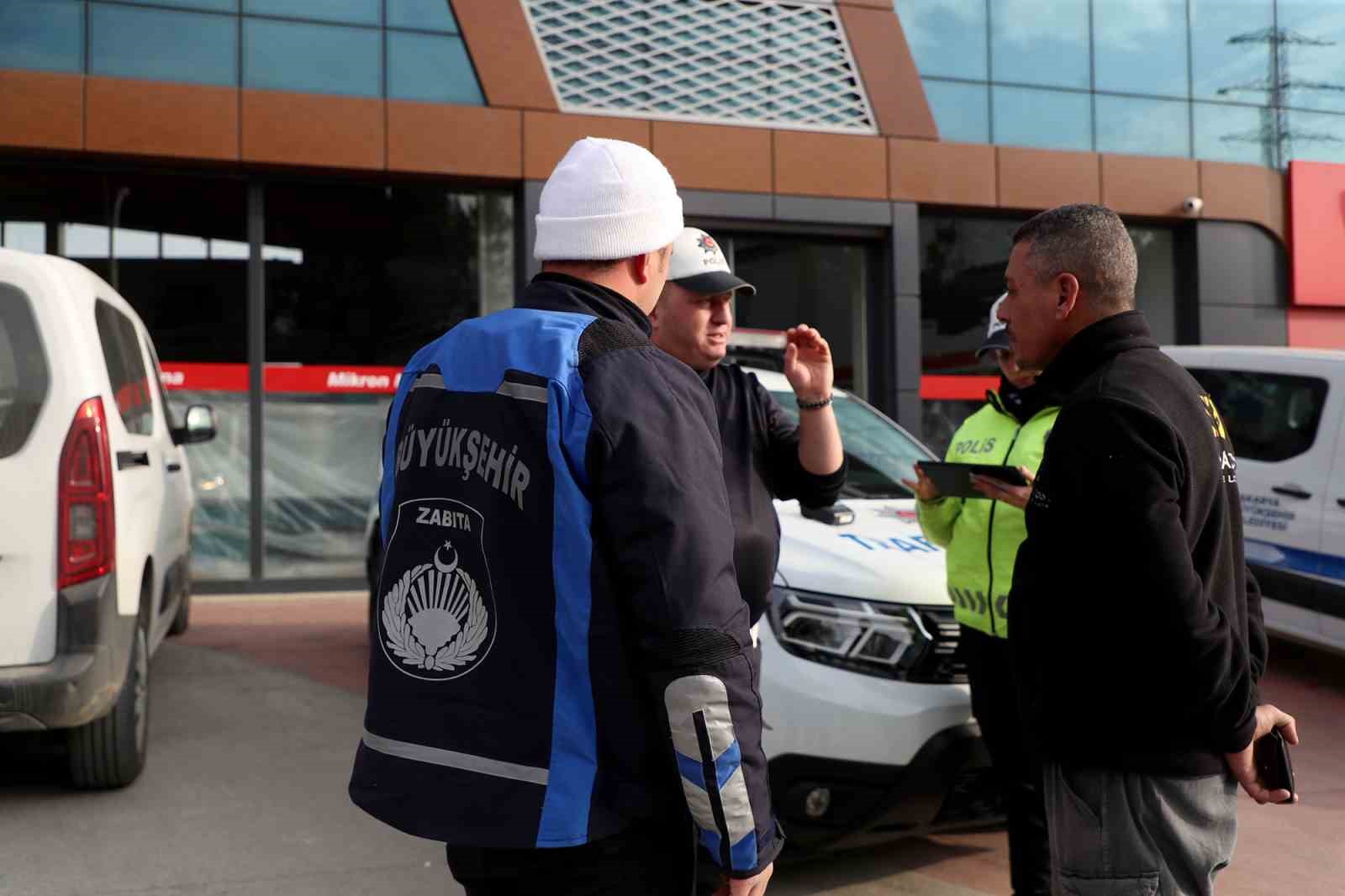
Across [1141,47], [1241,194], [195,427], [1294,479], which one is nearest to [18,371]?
[195,427]

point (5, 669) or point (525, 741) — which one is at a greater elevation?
point (525, 741)

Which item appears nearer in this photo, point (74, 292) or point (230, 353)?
point (74, 292)

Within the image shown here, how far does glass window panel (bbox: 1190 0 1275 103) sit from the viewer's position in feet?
46.7

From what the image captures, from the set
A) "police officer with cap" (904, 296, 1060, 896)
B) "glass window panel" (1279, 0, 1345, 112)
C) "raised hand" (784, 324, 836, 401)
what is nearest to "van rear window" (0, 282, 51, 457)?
"raised hand" (784, 324, 836, 401)

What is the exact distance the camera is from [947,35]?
43.6 feet

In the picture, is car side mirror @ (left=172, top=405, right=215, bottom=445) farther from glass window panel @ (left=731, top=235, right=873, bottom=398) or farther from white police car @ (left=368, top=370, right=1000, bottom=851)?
glass window panel @ (left=731, top=235, right=873, bottom=398)

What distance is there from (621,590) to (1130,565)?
907 millimetres

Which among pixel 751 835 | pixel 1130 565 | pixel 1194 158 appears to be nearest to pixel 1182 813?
pixel 1130 565

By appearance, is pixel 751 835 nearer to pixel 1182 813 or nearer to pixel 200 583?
pixel 1182 813

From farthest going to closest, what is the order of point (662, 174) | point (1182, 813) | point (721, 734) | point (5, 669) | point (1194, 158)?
point (1194, 158) → point (5, 669) → point (1182, 813) → point (662, 174) → point (721, 734)

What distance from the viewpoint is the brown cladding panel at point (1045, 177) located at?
1340cm

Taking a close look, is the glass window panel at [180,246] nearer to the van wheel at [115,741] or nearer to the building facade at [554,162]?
the building facade at [554,162]

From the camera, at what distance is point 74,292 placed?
4777mm

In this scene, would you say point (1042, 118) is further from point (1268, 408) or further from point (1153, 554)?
point (1153, 554)
